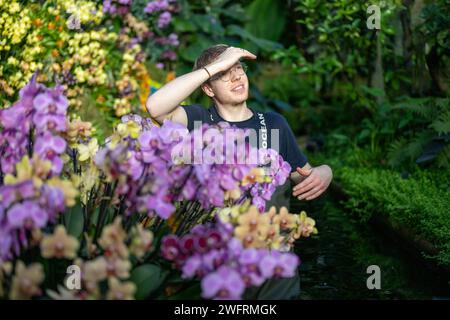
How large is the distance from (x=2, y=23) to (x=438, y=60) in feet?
14.5

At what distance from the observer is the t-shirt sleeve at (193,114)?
3678mm

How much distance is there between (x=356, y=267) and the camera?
4414 mm

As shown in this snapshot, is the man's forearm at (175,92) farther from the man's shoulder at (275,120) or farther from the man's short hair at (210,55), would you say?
the man's shoulder at (275,120)

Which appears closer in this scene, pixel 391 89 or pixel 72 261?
pixel 72 261

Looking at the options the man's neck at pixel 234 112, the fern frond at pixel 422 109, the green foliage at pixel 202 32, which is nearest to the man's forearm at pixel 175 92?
the man's neck at pixel 234 112

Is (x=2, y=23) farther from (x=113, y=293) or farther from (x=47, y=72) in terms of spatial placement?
(x=113, y=293)

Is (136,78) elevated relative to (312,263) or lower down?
elevated

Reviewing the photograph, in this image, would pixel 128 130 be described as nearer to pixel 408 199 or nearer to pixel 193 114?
pixel 193 114

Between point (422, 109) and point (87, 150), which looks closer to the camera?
point (87, 150)

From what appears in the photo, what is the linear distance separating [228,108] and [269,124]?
242 millimetres

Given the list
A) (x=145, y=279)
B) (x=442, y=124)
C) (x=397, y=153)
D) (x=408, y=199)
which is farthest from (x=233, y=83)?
(x=397, y=153)

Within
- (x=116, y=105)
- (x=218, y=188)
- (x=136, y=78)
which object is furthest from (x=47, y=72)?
(x=218, y=188)

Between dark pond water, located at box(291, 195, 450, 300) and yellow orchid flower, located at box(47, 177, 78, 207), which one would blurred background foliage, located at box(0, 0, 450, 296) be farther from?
yellow orchid flower, located at box(47, 177, 78, 207)

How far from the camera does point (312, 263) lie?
14.9ft
